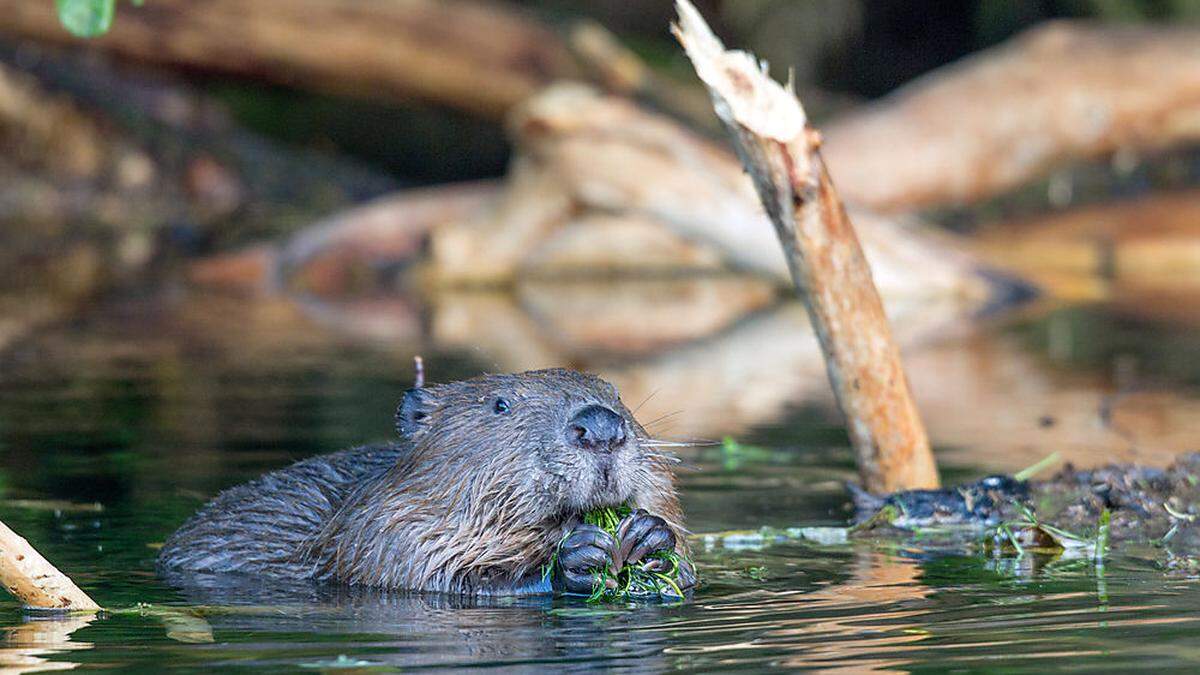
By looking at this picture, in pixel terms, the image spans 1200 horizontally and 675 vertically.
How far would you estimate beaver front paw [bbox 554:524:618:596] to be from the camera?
4363mm

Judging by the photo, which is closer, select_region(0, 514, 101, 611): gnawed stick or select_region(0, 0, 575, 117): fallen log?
select_region(0, 514, 101, 611): gnawed stick

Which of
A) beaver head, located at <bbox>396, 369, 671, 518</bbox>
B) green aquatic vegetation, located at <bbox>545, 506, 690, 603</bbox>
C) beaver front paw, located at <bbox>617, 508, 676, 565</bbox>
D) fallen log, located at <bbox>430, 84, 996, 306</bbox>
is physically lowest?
green aquatic vegetation, located at <bbox>545, 506, 690, 603</bbox>

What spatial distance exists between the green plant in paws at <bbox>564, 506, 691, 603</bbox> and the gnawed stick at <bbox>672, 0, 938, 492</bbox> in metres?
1.40

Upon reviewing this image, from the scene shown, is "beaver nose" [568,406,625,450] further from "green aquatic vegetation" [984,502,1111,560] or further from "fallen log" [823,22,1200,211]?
"fallen log" [823,22,1200,211]

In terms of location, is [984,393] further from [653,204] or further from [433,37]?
[433,37]

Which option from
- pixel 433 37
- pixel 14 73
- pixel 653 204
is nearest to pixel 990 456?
pixel 653 204

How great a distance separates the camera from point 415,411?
475cm

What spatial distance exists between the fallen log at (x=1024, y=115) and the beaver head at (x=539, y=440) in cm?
1080

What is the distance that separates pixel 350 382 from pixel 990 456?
3.63m

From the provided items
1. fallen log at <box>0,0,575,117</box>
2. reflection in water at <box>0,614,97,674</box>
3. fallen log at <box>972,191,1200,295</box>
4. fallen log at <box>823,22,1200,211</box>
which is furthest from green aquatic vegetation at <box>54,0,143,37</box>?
fallen log at <box>0,0,575,117</box>

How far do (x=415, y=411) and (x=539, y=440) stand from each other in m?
0.40

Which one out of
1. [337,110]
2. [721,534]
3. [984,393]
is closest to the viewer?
[721,534]

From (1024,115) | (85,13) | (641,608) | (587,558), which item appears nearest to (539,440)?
(587,558)

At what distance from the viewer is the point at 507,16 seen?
1753 centimetres
